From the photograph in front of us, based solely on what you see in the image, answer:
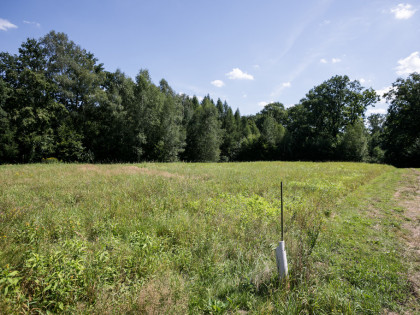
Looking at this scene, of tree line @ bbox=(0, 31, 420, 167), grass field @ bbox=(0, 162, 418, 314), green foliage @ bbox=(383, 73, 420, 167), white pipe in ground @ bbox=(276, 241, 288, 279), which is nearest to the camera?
grass field @ bbox=(0, 162, 418, 314)

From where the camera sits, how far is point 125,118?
32875mm

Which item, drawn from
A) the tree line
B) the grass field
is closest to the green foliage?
the tree line

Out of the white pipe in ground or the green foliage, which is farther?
the green foliage

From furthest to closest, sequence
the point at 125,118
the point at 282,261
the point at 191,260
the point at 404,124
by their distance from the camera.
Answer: the point at 404,124
the point at 125,118
the point at 191,260
the point at 282,261

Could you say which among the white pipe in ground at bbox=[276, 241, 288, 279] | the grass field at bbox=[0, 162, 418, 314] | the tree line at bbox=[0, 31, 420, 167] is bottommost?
the grass field at bbox=[0, 162, 418, 314]

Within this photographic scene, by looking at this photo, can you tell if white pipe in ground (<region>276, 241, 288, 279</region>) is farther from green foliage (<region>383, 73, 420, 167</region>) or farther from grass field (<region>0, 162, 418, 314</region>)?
green foliage (<region>383, 73, 420, 167</region>)

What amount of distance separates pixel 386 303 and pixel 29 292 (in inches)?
200

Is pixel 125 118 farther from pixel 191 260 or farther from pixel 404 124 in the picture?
pixel 404 124

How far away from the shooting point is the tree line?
28203 millimetres

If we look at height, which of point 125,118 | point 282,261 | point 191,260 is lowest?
point 191,260

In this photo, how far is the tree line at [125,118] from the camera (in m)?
28.2

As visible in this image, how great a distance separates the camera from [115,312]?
236 centimetres

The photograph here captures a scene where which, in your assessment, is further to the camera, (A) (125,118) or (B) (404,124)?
(B) (404,124)

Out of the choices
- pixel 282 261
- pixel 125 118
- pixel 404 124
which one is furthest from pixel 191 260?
pixel 404 124
